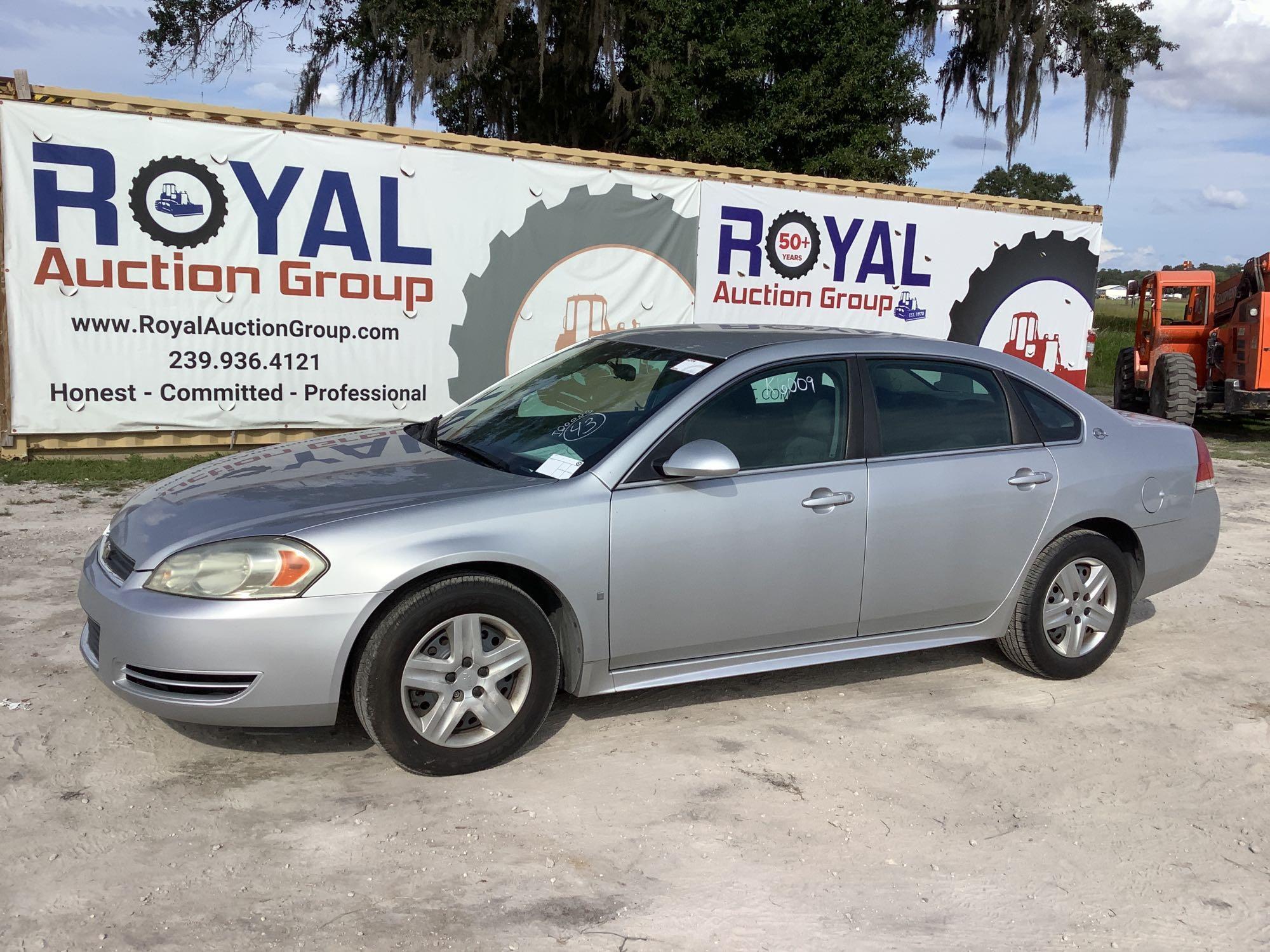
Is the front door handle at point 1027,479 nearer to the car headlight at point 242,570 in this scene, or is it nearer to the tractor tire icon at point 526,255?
the car headlight at point 242,570

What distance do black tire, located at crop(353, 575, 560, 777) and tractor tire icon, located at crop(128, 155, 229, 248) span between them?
22.5 feet

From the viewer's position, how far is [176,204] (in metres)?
9.18

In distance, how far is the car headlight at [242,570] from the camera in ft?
11.3

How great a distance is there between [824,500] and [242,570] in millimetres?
2076

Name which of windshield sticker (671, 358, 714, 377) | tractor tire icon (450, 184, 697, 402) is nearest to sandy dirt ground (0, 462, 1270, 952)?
windshield sticker (671, 358, 714, 377)

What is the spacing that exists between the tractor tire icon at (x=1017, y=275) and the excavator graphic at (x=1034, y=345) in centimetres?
42

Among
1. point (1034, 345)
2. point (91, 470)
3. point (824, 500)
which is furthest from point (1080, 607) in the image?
point (1034, 345)

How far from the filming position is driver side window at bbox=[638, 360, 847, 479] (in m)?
4.15

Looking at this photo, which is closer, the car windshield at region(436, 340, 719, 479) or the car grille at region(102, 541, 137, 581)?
the car grille at region(102, 541, 137, 581)

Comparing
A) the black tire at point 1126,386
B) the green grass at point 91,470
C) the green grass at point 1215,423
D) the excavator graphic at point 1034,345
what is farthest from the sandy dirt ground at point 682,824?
the black tire at point 1126,386

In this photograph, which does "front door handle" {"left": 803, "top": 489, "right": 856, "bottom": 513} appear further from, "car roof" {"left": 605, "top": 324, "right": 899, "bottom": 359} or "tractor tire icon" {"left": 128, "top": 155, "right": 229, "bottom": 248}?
"tractor tire icon" {"left": 128, "top": 155, "right": 229, "bottom": 248}

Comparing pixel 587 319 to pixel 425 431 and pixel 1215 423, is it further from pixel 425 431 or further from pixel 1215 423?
pixel 1215 423

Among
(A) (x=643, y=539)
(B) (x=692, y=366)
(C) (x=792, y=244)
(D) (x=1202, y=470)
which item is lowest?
(A) (x=643, y=539)

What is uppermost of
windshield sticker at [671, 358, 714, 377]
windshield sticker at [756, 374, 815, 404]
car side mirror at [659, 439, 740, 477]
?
windshield sticker at [671, 358, 714, 377]
